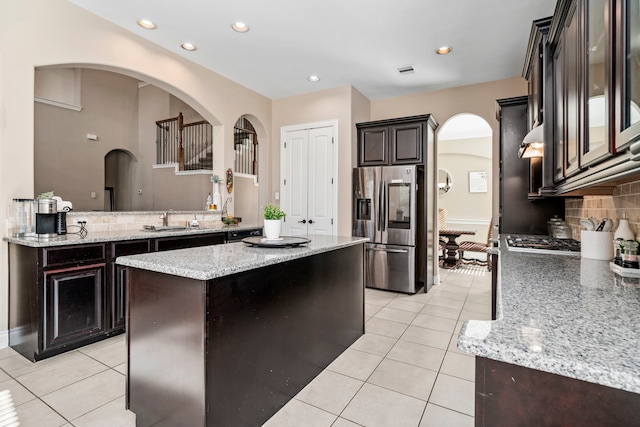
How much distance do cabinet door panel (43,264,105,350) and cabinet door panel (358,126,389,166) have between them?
358cm

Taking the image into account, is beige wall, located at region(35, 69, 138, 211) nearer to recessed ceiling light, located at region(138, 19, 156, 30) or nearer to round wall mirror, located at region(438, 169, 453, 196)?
recessed ceiling light, located at region(138, 19, 156, 30)

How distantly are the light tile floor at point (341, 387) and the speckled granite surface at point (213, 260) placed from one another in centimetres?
91

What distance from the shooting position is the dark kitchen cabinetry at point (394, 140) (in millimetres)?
4453

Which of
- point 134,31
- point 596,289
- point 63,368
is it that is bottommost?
point 63,368

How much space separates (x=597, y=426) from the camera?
0.60 m

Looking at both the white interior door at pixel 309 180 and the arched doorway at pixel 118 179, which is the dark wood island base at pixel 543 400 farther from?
the arched doorway at pixel 118 179

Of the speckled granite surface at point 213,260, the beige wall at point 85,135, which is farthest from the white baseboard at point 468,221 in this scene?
the beige wall at point 85,135

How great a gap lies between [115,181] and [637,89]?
9734 mm

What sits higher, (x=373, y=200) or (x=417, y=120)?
(x=417, y=120)

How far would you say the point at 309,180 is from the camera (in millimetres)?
5090

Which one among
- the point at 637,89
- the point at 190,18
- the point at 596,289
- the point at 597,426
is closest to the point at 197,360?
the point at 597,426

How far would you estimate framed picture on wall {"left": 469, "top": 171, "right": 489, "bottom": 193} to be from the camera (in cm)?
761

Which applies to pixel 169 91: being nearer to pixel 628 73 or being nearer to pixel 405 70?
pixel 405 70

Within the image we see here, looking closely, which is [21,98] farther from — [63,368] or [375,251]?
[375,251]
